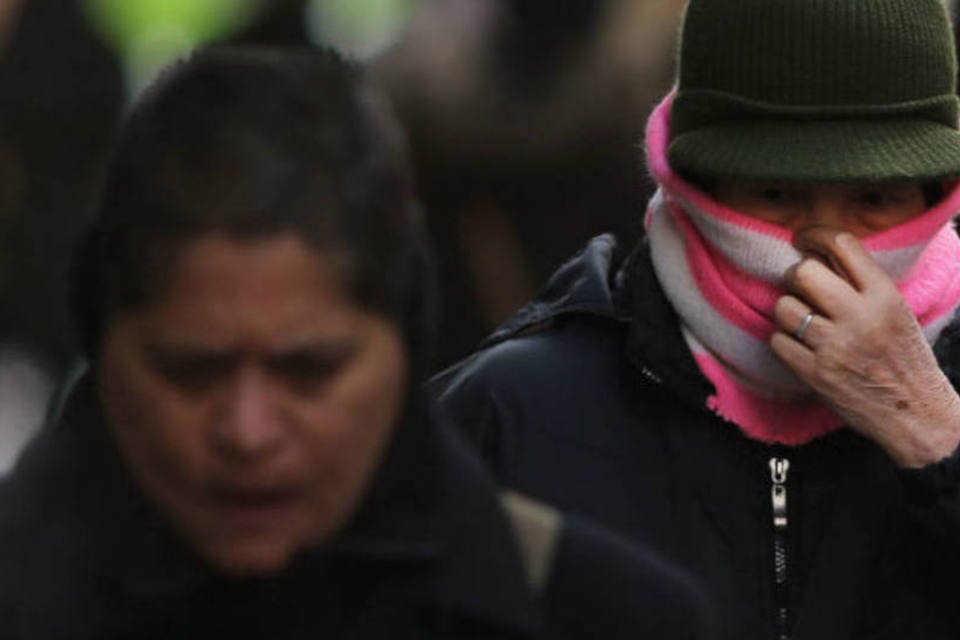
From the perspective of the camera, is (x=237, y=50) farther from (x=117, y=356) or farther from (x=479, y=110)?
(x=479, y=110)

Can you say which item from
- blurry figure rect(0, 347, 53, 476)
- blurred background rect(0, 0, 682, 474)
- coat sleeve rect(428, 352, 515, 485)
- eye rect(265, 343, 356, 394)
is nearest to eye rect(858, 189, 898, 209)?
coat sleeve rect(428, 352, 515, 485)

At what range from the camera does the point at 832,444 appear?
482 centimetres

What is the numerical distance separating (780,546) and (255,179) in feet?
5.41

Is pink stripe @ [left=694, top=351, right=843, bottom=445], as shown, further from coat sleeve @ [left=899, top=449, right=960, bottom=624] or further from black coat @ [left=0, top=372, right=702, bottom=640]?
black coat @ [left=0, top=372, right=702, bottom=640]

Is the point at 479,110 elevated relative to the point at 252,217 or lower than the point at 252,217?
lower

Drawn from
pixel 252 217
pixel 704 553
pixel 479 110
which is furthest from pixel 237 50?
pixel 479 110

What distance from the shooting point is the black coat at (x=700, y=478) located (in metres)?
4.70

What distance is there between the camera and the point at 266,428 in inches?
127

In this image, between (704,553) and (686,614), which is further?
(704,553)

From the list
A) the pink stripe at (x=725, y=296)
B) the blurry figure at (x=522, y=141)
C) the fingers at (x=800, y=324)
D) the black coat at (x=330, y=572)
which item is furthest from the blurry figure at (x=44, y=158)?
the black coat at (x=330, y=572)

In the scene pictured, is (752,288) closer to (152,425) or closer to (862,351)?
(862,351)

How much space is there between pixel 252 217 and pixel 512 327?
70.2 inches

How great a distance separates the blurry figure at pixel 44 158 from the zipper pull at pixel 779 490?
241 inches

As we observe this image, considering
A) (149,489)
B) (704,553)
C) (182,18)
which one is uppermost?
(149,489)
